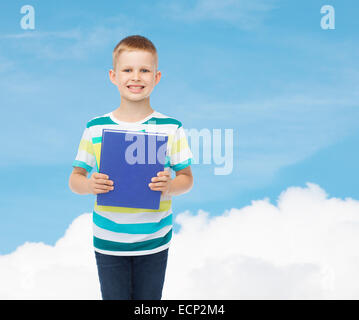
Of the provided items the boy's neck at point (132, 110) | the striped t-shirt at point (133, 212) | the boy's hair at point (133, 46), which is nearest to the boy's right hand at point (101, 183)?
the striped t-shirt at point (133, 212)

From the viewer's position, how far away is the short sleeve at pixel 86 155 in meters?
2.57

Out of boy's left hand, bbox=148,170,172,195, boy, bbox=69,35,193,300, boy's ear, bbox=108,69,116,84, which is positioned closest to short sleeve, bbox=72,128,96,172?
boy, bbox=69,35,193,300

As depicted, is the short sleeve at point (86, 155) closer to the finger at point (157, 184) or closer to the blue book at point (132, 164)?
the blue book at point (132, 164)

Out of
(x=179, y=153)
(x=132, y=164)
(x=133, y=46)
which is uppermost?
(x=133, y=46)

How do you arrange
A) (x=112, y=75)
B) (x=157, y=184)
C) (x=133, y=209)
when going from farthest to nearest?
(x=112, y=75) → (x=133, y=209) → (x=157, y=184)

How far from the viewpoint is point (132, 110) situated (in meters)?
2.58

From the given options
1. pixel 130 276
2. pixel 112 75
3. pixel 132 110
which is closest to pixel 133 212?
pixel 130 276

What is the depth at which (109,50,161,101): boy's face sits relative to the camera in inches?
99.0

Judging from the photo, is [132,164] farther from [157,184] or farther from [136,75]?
[136,75]

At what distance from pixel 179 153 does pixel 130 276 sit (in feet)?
2.39

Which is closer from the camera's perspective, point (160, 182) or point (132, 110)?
point (160, 182)

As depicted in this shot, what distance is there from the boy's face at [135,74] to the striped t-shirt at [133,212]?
6.1 inches

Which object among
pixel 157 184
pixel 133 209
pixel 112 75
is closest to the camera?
pixel 157 184

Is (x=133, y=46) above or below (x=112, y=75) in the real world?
above
